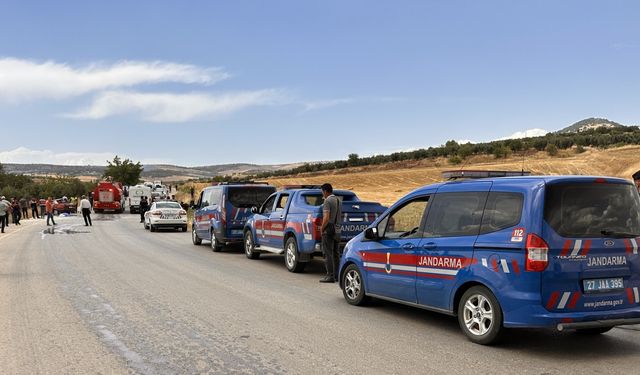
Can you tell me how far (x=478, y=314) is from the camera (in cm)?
697

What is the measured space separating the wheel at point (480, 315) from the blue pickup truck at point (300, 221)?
17.6 feet

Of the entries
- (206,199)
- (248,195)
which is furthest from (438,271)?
(206,199)

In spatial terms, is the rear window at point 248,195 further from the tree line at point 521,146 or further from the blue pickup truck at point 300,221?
the tree line at point 521,146

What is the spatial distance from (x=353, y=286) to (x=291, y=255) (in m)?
4.40

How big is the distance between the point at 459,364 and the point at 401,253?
2308 mm

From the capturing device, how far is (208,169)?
19662 cm

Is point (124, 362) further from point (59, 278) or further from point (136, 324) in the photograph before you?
point (59, 278)

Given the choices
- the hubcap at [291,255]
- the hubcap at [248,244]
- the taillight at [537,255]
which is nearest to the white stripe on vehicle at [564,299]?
the taillight at [537,255]

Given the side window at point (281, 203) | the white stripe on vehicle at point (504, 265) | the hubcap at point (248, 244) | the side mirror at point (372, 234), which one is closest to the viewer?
→ the white stripe on vehicle at point (504, 265)

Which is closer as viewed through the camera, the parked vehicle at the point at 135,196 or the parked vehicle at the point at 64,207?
the parked vehicle at the point at 64,207

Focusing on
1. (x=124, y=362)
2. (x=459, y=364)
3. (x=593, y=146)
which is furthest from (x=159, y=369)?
(x=593, y=146)

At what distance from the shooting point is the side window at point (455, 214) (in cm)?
721

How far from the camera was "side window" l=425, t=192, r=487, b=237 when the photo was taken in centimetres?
721

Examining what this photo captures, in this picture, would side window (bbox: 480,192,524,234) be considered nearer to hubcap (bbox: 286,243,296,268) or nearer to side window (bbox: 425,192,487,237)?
side window (bbox: 425,192,487,237)
